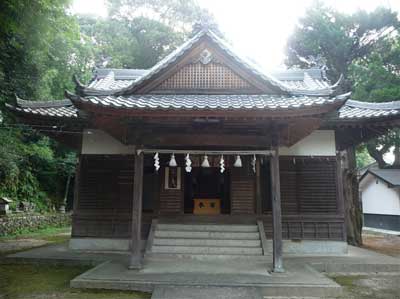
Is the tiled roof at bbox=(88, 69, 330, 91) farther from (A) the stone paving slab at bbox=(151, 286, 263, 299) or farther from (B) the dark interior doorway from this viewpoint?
(A) the stone paving slab at bbox=(151, 286, 263, 299)

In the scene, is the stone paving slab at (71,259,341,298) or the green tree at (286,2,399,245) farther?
the green tree at (286,2,399,245)

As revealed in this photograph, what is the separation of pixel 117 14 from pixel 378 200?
90.6 feet

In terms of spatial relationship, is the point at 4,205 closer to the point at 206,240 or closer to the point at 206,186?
the point at 206,186

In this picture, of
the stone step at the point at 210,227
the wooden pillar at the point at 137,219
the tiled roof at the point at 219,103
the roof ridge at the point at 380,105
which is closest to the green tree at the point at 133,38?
the tiled roof at the point at 219,103

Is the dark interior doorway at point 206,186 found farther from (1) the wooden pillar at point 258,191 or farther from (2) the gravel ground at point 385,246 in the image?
(2) the gravel ground at point 385,246

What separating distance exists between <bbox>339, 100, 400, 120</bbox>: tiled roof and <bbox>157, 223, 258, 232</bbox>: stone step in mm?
4224

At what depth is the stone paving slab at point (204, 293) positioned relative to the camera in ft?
18.1

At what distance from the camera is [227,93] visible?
30.0ft

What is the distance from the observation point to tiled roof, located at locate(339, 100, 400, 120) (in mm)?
8429

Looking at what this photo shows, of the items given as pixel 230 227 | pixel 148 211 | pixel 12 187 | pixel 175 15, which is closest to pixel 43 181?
pixel 12 187

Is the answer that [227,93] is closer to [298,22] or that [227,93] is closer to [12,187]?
[298,22]

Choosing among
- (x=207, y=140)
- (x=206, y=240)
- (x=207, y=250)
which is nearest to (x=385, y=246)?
(x=206, y=240)

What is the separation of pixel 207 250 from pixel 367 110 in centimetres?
634

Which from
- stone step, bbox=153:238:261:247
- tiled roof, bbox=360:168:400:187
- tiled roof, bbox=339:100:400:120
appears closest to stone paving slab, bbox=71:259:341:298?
stone step, bbox=153:238:261:247
